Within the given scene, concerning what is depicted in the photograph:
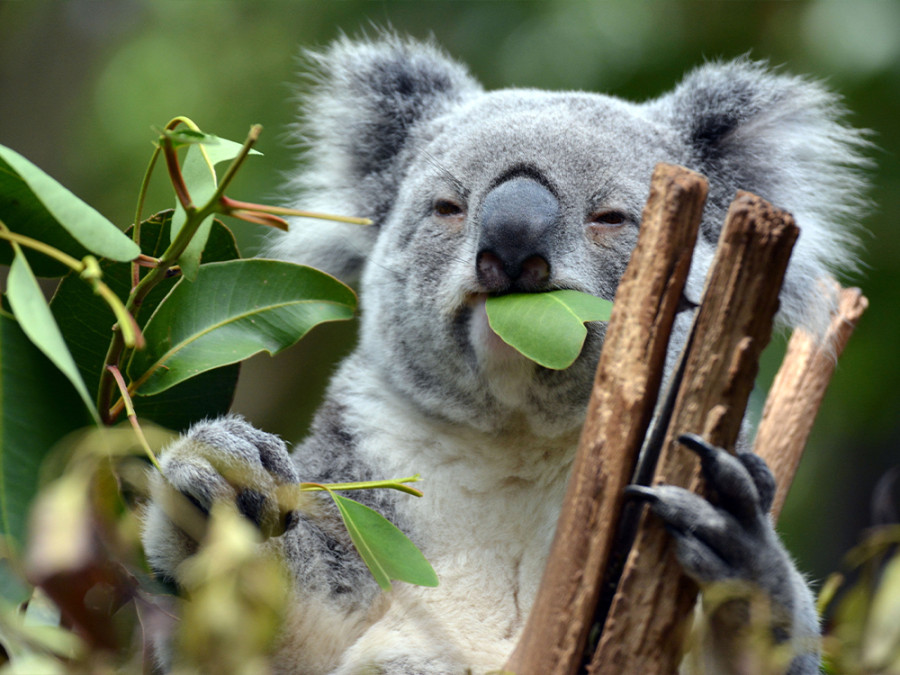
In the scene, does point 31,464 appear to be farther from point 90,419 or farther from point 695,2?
point 695,2

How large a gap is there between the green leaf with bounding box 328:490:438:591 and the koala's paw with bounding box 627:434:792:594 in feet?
1.26

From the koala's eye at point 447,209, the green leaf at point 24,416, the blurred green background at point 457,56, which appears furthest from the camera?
the blurred green background at point 457,56

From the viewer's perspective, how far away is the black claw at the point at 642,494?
1125 mm

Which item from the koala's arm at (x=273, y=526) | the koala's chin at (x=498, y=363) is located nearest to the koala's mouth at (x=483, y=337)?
the koala's chin at (x=498, y=363)

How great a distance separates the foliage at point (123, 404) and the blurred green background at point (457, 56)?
2712 millimetres

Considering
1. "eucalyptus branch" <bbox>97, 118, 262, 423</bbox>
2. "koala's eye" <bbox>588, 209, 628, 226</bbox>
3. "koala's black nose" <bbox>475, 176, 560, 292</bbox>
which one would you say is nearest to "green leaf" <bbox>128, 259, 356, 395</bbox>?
"eucalyptus branch" <bbox>97, 118, 262, 423</bbox>

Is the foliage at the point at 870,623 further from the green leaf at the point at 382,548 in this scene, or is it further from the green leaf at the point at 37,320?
the green leaf at the point at 37,320

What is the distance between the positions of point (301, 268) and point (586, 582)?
2.07ft

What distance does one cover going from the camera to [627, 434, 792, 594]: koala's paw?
44.8 inches

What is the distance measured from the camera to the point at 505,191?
5.92 ft

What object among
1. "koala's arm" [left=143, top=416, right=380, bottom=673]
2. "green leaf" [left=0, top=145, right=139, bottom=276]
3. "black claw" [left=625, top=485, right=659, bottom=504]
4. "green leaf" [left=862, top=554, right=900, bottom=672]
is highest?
"green leaf" [left=0, top=145, right=139, bottom=276]

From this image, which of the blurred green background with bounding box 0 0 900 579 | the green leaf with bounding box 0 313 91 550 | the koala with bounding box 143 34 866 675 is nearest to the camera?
the green leaf with bounding box 0 313 91 550

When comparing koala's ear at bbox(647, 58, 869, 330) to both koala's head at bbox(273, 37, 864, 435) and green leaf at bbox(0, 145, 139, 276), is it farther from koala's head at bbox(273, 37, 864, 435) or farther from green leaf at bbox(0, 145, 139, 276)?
green leaf at bbox(0, 145, 139, 276)

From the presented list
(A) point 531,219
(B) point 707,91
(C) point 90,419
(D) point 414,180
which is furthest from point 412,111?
(C) point 90,419
